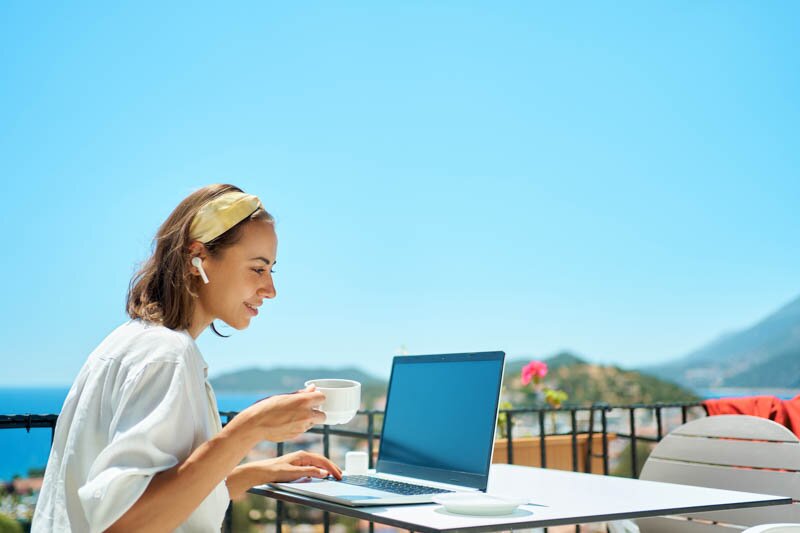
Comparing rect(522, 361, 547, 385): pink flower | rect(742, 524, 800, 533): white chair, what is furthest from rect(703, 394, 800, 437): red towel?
rect(522, 361, 547, 385): pink flower

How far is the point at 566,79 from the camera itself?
29.5m

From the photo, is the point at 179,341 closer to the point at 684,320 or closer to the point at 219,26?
the point at 219,26

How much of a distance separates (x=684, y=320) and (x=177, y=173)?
23001 millimetres

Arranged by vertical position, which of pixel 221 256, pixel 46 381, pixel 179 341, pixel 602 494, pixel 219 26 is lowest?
pixel 46 381

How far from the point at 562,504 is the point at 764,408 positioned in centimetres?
160

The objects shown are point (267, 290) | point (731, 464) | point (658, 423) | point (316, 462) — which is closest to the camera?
point (267, 290)

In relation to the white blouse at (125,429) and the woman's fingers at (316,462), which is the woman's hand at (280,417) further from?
the woman's fingers at (316,462)

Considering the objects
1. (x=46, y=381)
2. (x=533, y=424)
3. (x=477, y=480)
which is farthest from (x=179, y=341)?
(x=46, y=381)

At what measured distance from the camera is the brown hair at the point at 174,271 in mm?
1453

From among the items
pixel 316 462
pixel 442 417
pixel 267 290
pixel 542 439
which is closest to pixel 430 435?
pixel 442 417

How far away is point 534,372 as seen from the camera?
4965mm

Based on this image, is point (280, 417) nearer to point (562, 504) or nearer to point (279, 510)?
point (562, 504)

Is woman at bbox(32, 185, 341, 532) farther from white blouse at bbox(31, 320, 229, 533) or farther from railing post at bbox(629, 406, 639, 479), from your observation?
railing post at bbox(629, 406, 639, 479)

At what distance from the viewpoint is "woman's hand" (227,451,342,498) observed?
1749mm
